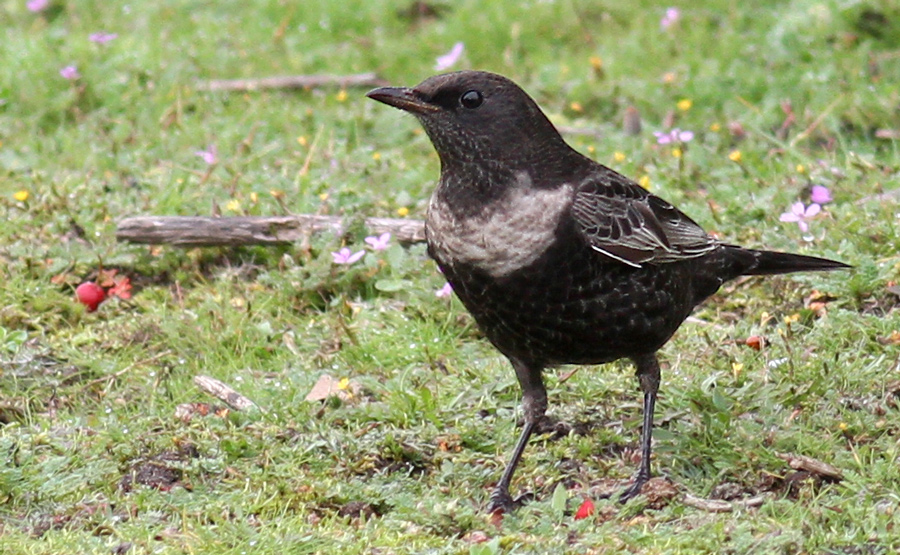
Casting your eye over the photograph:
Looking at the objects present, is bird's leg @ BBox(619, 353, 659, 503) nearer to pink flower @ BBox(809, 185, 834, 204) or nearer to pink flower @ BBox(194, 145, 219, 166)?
pink flower @ BBox(809, 185, 834, 204)

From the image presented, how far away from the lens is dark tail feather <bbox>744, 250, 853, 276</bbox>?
16.8ft

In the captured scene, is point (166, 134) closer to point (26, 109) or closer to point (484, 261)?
point (26, 109)

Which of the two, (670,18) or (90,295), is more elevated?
(670,18)

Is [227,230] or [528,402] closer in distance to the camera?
[528,402]

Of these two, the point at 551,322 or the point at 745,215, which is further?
the point at 745,215

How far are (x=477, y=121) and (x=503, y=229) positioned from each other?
43 cm

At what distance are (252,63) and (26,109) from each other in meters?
1.45

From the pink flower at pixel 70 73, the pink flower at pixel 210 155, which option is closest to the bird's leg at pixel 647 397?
the pink flower at pixel 210 155

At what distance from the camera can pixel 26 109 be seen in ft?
25.9

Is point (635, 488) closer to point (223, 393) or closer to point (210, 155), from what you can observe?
point (223, 393)

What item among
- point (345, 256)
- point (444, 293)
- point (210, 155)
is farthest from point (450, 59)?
point (444, 293)

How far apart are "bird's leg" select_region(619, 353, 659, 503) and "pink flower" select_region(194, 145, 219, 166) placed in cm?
305

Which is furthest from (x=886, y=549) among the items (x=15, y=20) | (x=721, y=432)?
(x=15, y=20)

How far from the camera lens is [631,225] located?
15.0ft
